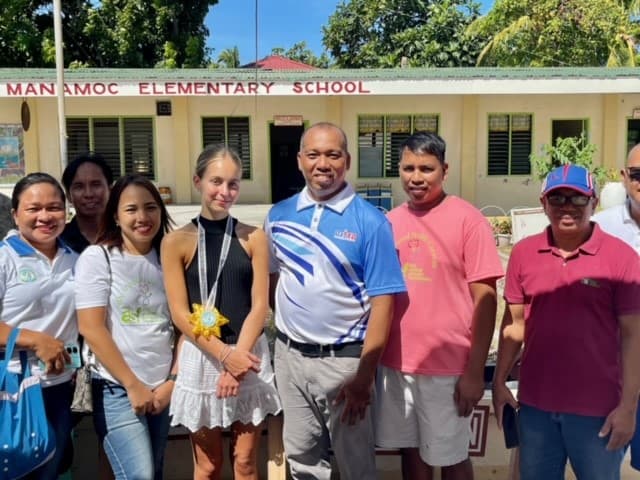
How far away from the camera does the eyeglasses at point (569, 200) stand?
231 cm

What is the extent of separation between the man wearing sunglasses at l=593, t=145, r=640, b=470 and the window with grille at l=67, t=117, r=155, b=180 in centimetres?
1433

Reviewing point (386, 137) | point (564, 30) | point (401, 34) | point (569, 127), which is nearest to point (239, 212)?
point (386, 137)

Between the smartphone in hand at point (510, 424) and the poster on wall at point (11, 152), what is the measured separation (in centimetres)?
1543

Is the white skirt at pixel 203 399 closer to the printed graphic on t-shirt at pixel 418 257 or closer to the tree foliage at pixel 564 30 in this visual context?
the printed graphic on t-shirt at pixel 418 257

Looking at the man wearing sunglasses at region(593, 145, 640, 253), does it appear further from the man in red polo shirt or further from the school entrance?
the school entrance

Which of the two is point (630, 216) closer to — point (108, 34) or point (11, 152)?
point (11, 152)

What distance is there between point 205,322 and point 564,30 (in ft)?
54.6

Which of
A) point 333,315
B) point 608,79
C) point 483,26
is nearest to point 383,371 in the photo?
point 333,315

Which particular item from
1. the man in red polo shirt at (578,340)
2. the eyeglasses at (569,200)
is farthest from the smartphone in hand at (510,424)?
the eyeglasses at (569,200)

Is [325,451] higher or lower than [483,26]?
lower

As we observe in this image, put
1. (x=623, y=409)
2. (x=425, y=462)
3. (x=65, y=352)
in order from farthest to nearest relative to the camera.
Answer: (x=425, y=462) < (x=65, y=352) < (x=623, y=409)

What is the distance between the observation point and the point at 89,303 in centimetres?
237

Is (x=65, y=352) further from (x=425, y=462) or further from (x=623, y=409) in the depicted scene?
(x=623, y=409)

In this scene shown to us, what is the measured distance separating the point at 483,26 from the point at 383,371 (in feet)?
59.4
